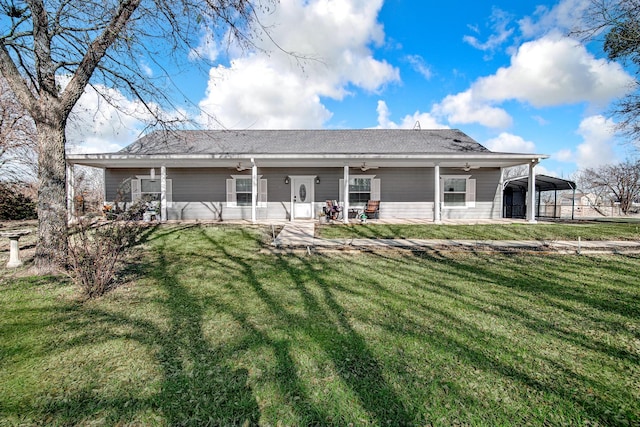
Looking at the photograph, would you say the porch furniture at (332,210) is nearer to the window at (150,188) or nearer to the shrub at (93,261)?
the window at (150,188)

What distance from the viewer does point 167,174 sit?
12523mm

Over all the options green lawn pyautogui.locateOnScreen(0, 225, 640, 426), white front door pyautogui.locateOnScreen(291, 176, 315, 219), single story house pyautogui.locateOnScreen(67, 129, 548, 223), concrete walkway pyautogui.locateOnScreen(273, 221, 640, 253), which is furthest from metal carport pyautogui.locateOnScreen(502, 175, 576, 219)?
green lawn pyautogui.locateOnScreen(0, 225, 640, 426)

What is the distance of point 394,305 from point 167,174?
11992mm

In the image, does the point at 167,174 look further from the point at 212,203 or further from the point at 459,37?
the point at 459,37

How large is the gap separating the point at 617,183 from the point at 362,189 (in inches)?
1140

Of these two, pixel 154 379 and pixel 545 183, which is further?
pixel 545 183

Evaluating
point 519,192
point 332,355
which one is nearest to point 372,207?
point 519,192

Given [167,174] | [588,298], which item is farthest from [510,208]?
[167,174]

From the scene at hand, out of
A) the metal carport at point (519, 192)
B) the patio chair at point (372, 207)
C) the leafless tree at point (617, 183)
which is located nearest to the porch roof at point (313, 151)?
the patio chair at point (372, 207)

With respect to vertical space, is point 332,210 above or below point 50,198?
below

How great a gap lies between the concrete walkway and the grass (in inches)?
19.3

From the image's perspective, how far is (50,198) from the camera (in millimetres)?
4828

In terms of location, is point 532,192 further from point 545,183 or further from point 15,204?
point 15,204

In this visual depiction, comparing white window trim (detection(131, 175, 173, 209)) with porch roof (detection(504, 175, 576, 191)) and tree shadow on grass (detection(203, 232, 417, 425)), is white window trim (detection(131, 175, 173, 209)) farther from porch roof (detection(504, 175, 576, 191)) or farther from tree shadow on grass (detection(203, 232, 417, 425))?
porch roof (detection(504, 175, 576, 191))
